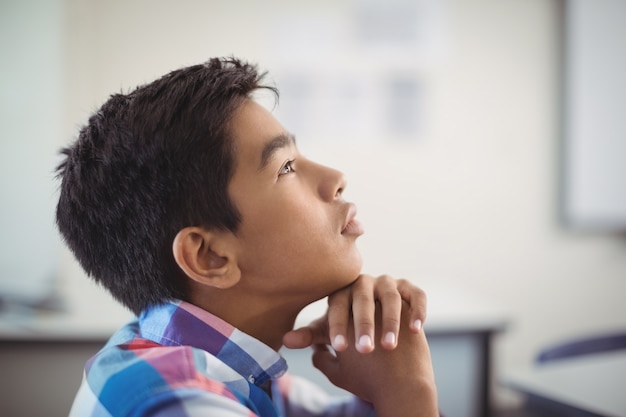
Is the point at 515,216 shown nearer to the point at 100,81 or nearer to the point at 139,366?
the point at 100,81

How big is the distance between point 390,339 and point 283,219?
25 cm

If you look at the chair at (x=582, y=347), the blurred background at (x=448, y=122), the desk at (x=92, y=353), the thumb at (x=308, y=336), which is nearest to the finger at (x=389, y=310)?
the thumb at (x=308, y=336)

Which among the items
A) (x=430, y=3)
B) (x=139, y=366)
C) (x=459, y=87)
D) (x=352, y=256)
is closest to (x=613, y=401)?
(x=352, y=256)

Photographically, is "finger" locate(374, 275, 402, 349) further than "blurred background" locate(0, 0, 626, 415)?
No

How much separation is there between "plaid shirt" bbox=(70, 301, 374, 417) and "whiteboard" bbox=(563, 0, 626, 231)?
2456mm

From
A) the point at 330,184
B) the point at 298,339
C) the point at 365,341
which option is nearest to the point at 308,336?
the point at 298,339

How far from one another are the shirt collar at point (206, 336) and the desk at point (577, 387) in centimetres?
62

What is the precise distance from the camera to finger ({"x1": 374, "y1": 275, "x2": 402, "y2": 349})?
763mm

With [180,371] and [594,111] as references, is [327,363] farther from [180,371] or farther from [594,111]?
[594,111]

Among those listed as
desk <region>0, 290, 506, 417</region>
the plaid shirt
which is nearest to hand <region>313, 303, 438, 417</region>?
the plaid shirt

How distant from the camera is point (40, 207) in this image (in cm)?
192

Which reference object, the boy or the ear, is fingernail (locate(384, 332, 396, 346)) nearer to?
the boy

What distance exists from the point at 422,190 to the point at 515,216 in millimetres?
592

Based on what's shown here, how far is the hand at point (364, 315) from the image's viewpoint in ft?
2.49
